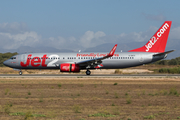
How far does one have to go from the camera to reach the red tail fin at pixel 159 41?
4141 cm

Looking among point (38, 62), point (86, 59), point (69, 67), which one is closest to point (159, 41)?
point (86, 59)

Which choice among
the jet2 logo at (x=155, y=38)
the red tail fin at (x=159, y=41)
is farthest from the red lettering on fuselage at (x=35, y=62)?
the jet2 logo at (x=155, y=38)

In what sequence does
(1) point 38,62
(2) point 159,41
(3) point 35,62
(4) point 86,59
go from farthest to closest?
(2) point 159,41, (3) point 35,62, (1) point 38,62, (4) point 86,59

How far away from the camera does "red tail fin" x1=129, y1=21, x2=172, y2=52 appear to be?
136 ft

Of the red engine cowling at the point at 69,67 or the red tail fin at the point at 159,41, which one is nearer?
the red engine cowling at the point at 69,67

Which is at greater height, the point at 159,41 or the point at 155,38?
the point at 155,38

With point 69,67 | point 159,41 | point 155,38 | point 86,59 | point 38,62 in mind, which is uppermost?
point 155,38

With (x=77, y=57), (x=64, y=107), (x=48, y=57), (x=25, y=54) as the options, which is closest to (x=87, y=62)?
(x=77, y=57)

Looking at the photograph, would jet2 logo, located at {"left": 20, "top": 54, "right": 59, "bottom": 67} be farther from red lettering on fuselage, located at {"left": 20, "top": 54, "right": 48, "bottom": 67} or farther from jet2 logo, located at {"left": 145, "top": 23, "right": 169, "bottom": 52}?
jet2 logo, located at {"left": 145, "top": 23, "right": 169, "bottom": 52}

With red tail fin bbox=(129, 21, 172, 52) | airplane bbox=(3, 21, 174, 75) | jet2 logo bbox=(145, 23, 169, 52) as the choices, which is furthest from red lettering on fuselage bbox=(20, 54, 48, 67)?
jet2 logo bbox=(145, 23, 169, 52)

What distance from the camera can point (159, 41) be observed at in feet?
136

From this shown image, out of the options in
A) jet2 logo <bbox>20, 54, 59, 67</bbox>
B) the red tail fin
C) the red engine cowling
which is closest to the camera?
the red engine cowling

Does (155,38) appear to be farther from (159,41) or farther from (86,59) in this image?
(86,59)

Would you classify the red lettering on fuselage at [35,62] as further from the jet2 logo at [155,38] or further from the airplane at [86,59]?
the jet2 logo at [155,38]
